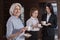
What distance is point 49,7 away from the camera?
1518 mm

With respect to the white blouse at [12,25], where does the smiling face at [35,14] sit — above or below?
above

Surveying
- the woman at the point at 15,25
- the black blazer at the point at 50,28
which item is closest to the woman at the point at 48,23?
the black blazer at the point at 50,28

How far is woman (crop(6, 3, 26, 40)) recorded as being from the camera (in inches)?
57.8

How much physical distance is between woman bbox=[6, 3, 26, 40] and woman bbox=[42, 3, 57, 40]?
0.15 meters

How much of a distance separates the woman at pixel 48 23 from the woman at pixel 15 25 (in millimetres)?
154

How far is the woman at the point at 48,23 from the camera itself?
1.51 meters

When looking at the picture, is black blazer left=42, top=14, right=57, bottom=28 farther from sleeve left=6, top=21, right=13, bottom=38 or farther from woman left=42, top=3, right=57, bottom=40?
sleeve left=6, top=21, right=13, bottom=38

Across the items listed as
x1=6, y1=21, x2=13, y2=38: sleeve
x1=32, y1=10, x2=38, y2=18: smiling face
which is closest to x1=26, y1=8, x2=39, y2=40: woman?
x1=32, y1=10, x2=38, y2=18: smiling face

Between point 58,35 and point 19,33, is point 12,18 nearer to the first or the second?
point 19,33

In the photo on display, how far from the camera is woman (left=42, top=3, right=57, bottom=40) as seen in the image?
1512mm

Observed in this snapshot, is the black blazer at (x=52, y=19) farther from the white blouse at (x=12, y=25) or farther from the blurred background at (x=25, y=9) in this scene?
the white blouse at (x=12, y=25)

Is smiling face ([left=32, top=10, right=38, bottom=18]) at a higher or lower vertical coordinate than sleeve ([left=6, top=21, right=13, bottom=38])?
higher

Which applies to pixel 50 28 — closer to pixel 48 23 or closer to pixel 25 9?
pixel 48 23

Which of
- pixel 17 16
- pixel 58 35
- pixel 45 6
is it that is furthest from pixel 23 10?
pixel 58 35
